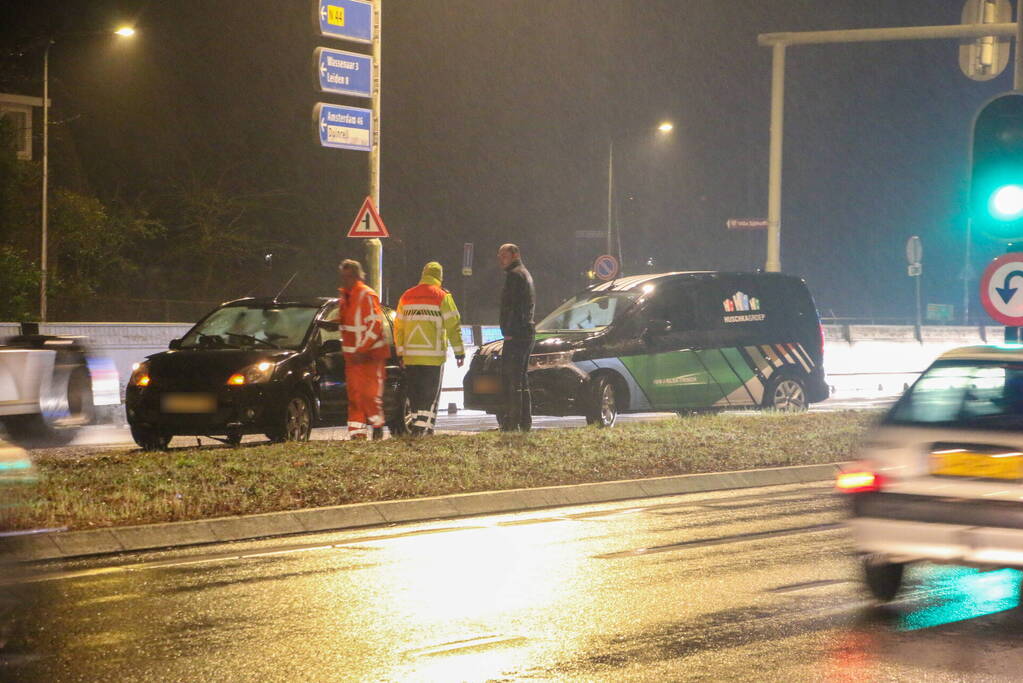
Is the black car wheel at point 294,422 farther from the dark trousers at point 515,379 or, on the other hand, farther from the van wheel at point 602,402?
the van wheel at point 602,402

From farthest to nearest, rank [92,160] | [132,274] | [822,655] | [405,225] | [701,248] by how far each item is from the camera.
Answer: [701,248] < [405,225] < [92,160] < [132,274] < [822,655]

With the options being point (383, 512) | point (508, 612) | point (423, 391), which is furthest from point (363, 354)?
point (508, 612)

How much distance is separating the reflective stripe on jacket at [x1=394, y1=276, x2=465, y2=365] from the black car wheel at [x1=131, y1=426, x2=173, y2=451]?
8.81ft

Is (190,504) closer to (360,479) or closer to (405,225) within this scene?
(360,479)

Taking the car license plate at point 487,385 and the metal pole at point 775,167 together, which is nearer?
the car license plate at point 487,385

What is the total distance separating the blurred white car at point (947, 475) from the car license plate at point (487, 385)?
34.3 feet

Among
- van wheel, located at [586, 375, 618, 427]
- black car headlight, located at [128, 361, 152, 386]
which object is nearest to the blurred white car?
black car headlight, located at [128, 361, 152, 386]

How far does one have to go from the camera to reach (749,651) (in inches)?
243

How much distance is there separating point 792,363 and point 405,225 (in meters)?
47.8

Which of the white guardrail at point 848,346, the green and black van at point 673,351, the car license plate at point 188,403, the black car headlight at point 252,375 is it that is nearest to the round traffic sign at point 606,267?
the white guardrail at point 848,346

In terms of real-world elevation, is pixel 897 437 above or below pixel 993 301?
below

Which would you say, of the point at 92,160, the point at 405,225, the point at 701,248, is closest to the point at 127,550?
the point at 92,160

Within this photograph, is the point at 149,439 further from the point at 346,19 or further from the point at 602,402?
the point at 346,19

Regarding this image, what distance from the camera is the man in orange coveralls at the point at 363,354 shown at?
14.4m
